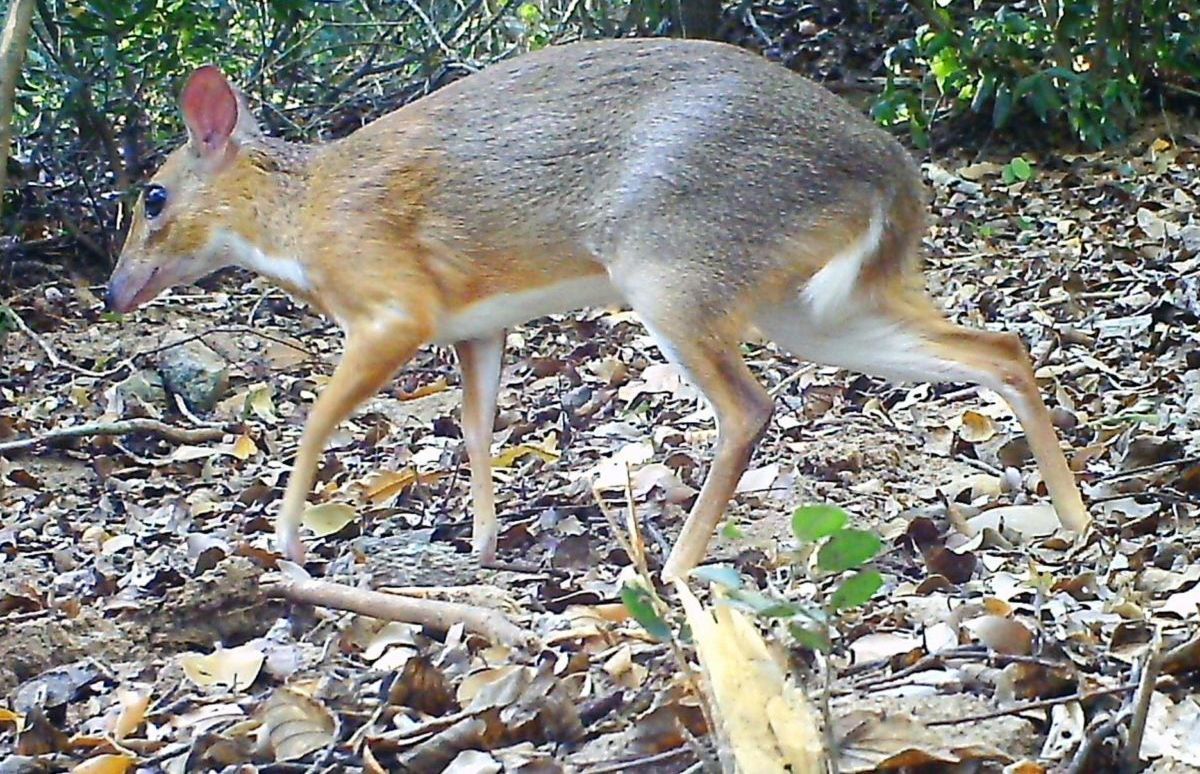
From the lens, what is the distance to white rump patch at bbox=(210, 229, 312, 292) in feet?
13.8

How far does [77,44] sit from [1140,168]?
478 centimetres

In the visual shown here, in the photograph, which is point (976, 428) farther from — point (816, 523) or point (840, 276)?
point (816, 523)

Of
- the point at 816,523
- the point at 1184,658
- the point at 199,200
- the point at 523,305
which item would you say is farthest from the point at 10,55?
the point at 1184,658

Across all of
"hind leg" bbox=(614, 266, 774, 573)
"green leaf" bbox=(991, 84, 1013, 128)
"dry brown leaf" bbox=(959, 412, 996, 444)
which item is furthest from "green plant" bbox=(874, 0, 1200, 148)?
"hind leg" bbox=(614, 266, 774, 573)

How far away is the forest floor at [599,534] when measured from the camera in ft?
7.83

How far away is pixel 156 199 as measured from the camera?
442cm

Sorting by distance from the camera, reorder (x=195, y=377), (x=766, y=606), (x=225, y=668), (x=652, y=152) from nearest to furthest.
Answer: (x=766, y=606)
(x=225, y=668)
(x=652, y=152)
(x=195, y=377)

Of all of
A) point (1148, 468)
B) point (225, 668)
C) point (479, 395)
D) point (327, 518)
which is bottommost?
point (327, 518)

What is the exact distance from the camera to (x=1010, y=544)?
11.8 ft

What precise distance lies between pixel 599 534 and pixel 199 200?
137 cm

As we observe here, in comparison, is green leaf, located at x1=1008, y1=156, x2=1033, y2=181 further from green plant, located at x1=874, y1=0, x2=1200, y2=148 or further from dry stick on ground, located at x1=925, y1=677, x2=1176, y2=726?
dry stick on ground, located at x1=925, y1=677, x2=1176, y2=726

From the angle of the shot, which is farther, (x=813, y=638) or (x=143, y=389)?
(x=143, y=389)

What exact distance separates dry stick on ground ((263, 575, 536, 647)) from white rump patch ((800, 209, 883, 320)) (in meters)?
1.11

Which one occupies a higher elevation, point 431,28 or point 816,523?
point 816,523
